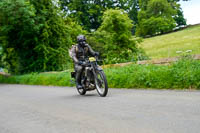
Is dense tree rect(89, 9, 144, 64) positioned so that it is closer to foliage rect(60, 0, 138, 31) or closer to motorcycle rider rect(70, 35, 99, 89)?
motorcycle rider rect(70, 35, 99, 89)

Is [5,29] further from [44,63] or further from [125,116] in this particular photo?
[125,116]

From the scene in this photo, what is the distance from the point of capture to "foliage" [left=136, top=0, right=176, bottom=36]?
206 feet

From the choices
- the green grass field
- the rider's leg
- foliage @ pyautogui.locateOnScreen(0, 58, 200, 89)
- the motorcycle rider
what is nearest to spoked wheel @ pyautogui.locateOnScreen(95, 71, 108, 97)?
the rider's leg

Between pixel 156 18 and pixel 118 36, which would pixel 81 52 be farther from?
pixel 156 18

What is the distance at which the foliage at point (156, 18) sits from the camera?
6274cm

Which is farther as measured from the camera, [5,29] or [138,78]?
[5,29]

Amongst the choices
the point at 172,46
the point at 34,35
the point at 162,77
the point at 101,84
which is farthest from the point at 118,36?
the point at 172,46

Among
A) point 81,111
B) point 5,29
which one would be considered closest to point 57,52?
point 5,29

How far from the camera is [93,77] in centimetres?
889

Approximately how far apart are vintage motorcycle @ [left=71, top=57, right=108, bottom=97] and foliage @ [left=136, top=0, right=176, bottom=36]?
55237mm

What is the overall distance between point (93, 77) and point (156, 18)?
2201 inches

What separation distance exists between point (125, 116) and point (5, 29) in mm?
18553

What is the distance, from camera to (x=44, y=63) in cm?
2214

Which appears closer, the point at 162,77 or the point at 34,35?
the point at 162,77
